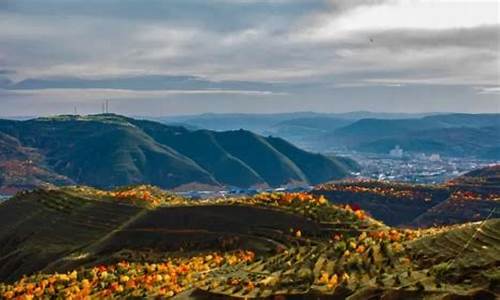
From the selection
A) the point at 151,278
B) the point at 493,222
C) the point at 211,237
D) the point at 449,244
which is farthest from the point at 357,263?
the point at 211,237

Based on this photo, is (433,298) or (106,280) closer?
(433,298)

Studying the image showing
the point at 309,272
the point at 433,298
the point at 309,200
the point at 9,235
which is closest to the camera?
the point at 433,298

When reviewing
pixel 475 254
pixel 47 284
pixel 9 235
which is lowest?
pixel 9 235

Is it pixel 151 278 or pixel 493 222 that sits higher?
pixel 493 222

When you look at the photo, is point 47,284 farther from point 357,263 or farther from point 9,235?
point 9,235

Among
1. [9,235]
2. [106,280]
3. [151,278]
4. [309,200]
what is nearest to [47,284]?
[106,280]

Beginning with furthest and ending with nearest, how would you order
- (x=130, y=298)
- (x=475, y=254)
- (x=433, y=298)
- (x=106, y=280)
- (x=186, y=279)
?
(x=106, y=280) → (x=186, y=279) → (x=130, y=298) → (x=475, y=254) → (x=433, y=298)

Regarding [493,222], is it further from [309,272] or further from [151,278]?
[151,278]
